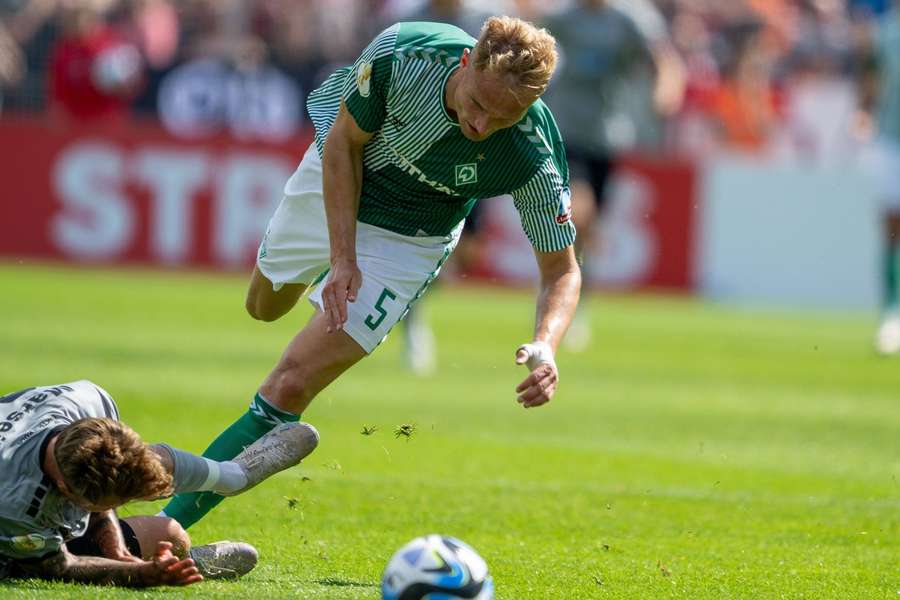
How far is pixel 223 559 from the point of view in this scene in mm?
5703

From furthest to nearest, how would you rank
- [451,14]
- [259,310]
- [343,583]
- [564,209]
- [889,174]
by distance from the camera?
[889,174], [451,14], [259,310], [564,209], [343,583]

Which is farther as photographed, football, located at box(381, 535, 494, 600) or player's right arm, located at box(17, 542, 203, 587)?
player's right arm, located at box(17, 542, 203, 587)

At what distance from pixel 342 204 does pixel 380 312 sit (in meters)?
0.51

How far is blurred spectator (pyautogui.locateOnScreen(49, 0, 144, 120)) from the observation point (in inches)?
765

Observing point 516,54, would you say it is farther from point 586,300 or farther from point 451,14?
point 586,300

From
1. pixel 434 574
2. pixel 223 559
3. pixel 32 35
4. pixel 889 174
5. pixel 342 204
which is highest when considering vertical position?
pixel 342 204

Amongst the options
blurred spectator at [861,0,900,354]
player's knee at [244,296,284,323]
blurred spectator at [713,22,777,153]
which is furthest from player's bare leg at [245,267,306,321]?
blurred spectator at [713,22,777,153]

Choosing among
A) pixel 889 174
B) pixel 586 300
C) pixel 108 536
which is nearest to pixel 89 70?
pixel 586 300

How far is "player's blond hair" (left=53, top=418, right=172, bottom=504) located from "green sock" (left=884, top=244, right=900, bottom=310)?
10.5 metres

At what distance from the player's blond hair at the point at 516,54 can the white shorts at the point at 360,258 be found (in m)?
1.14

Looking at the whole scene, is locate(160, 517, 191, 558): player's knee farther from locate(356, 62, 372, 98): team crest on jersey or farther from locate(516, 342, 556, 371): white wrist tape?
locate(356, 62, 372, 98): team crest on jersey

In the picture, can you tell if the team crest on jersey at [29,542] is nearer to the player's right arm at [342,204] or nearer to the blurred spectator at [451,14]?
the player's right arm at [342,204]

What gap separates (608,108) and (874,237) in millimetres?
7014

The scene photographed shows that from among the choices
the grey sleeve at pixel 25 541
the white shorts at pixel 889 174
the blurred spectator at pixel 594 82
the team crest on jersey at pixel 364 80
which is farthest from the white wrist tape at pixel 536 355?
the white shorts at pixel 889 174
